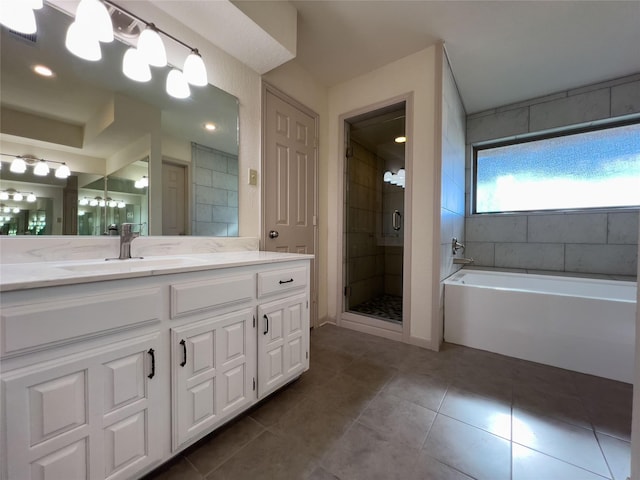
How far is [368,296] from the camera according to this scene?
316 centimetres

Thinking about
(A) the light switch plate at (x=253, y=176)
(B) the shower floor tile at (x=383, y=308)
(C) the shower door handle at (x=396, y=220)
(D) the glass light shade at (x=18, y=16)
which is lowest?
(B) the shower floor tile at (x=383, y=308)

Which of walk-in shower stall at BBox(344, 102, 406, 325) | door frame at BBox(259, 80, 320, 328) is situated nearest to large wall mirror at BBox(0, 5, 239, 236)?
door frame at BBox(259, 80, 320, 328)

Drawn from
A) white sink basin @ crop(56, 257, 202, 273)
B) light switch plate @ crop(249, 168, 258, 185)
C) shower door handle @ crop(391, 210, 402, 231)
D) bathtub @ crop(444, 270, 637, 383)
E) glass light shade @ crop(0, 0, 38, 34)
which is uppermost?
glass light shade @ crop(0, 0, 38, 34)

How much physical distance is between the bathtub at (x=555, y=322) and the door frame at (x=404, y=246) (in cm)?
37

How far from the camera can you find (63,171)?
3.64 ft

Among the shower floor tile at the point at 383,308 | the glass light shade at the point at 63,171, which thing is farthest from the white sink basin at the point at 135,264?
the shower floor tile at the point at 383,308

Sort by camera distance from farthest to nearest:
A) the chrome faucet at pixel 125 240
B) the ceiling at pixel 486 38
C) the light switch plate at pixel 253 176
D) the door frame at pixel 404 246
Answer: the door frame at pixel 404 246
the light switch plate at pixel 253 176
the ceiling at pixel 486 38
the chrome faucet at pixel 125 240

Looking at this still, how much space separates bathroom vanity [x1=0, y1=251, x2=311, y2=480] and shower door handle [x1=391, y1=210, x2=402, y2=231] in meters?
2.06

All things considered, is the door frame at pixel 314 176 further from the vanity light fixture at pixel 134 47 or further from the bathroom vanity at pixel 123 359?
the bathroom vanity at pixel 123 359

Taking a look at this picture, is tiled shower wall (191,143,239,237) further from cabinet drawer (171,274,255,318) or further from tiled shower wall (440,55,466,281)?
tiled shower wall (440,55,466,281)

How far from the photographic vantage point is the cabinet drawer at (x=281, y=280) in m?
1.26

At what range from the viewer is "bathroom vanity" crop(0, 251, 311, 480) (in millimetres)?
642

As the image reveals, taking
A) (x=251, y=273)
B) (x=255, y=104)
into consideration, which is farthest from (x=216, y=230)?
(x=255, y=104)

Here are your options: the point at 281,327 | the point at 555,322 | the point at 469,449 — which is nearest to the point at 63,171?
the point at 281,327
